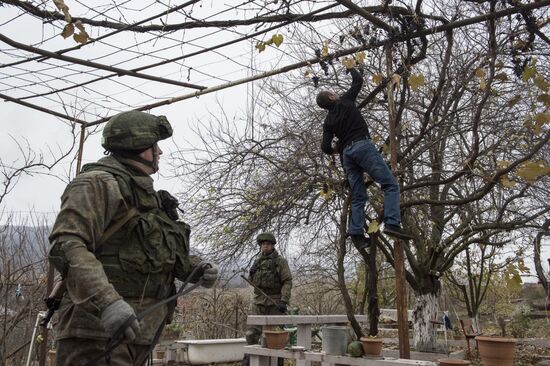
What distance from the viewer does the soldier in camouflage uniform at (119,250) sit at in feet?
7.75

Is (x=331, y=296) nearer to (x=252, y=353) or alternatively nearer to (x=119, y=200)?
(x=252, y=353)

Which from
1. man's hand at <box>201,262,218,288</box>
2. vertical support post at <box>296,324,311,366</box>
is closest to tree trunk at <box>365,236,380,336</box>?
man's hand at <box>201,262,218,288</box>

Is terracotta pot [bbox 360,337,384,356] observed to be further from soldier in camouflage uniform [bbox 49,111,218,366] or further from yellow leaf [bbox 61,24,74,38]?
yellow leaf [bbox 61,24,74,38]

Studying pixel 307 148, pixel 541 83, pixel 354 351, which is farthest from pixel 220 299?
pixel 541 83

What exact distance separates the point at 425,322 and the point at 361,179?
21.1 ft

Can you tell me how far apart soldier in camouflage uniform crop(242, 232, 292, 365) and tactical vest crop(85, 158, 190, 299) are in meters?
4.85

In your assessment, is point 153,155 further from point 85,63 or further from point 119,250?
point 85,63

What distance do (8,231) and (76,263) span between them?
7.86 metres

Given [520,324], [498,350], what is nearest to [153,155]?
[498,350]

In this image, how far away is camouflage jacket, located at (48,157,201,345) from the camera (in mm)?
2379

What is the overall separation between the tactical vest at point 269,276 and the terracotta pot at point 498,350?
4.34 meters

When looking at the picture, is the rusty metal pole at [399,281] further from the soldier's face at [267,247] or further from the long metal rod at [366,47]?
the soldier's face at [267,247]

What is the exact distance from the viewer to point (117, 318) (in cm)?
226

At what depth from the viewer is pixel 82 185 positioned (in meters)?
2.58
